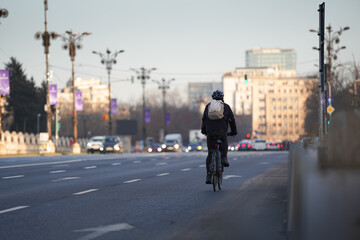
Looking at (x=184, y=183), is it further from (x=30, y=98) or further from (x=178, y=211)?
(x=30, y=98)

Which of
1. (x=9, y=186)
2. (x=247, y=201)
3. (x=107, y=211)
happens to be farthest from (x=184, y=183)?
(x=107, y=211)

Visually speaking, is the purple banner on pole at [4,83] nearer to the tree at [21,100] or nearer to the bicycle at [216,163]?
the bicycle at [216,163]

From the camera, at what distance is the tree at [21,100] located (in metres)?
132

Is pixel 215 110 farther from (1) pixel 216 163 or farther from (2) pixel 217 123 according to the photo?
(1) pixel 216 163

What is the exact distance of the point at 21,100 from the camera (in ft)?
434

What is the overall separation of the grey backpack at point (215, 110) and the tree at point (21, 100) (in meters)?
118

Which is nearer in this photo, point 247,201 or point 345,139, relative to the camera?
point 345,139

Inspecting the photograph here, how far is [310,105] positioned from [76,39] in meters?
52.4

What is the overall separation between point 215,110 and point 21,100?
120847 millimetres

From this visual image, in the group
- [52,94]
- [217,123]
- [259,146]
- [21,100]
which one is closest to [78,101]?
[52,94]

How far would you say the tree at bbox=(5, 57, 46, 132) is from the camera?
433 feet

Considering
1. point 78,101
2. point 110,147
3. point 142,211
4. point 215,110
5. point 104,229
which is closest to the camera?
point 104,229

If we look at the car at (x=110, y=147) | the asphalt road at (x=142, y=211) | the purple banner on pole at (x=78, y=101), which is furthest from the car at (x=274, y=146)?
the asphalt road at (x=142, y=211)

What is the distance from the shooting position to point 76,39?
66875 millimetres
